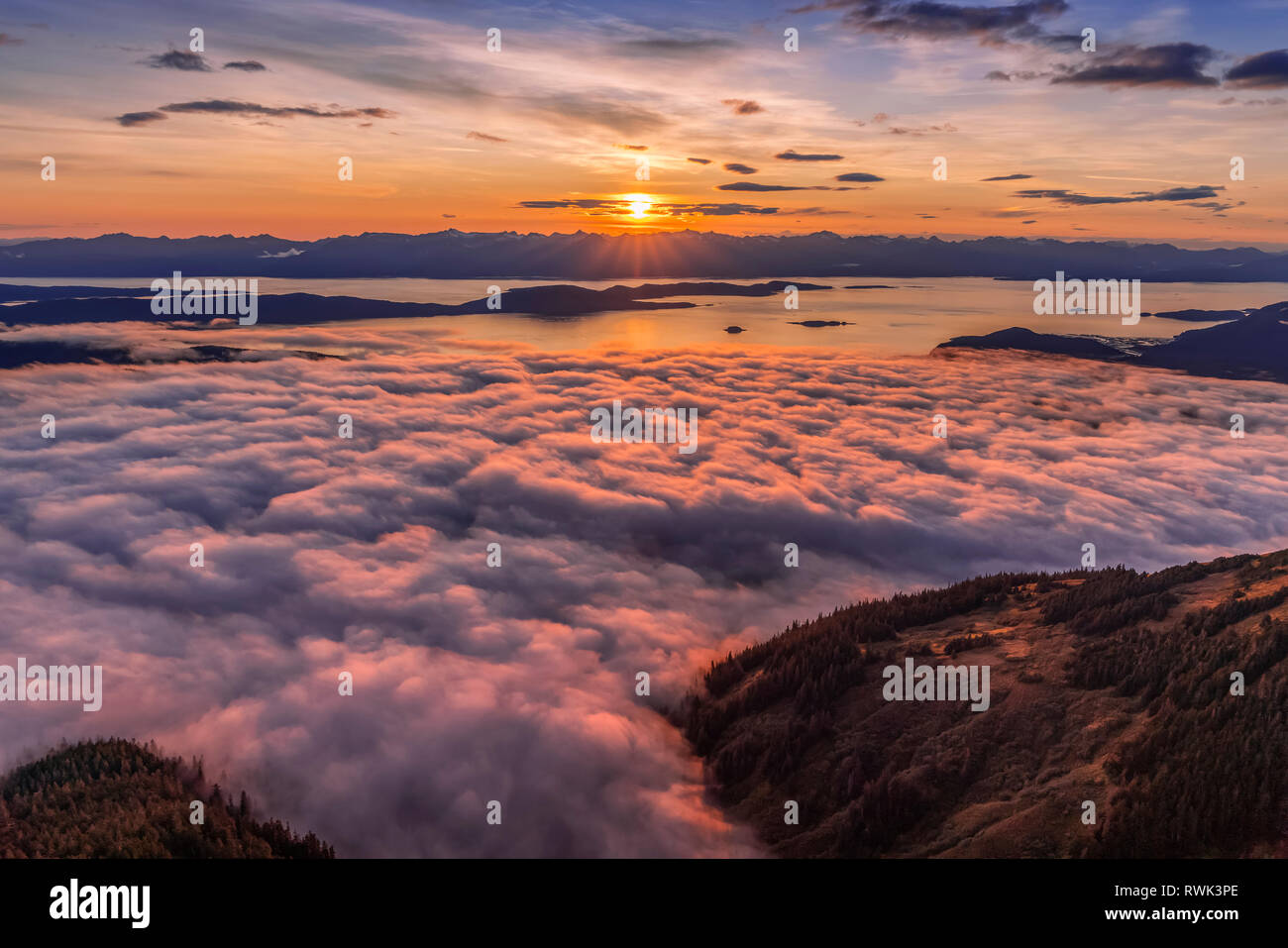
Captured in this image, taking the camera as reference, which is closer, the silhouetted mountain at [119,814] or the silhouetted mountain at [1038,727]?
the silhouetted mountain at [1038,727]

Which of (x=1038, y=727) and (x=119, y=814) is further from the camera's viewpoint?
(x=119, y=814)

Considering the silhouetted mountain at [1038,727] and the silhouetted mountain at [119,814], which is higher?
the silhouetted mountain at [1038,727]

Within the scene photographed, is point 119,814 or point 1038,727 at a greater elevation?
point 1038,727

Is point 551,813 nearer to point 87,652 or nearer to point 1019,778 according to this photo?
point 1019,778

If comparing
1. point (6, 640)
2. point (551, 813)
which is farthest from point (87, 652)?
point (551, 813)
